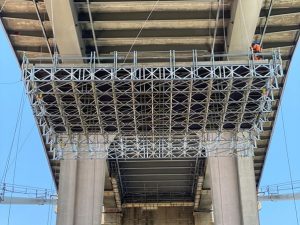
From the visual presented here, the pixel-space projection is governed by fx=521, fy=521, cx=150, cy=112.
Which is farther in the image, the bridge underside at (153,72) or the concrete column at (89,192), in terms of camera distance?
the concrete column at (89,192)

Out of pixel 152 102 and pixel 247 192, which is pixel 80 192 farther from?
pixel 247 192

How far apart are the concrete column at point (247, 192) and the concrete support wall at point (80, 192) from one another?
26.3 feet

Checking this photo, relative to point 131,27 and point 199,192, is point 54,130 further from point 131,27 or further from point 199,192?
point 199,192

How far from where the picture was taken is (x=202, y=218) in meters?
48.2

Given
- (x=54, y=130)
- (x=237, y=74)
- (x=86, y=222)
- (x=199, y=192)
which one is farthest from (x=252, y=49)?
(x=199, y=192)

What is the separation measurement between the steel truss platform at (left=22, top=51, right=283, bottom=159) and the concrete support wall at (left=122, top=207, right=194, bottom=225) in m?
18.1

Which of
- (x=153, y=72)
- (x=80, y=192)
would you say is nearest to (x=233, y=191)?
(x=80, y=192)

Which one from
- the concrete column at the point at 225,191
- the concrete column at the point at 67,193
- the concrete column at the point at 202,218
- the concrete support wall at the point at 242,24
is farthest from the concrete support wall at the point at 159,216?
the concrete support wall at the point at 242,24

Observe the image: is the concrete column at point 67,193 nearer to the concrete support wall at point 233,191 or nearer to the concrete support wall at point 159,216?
the concrete support wall at point 233,191

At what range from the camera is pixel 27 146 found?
208 feet

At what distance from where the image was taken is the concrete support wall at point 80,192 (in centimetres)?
2899

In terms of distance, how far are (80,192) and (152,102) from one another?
338 inches

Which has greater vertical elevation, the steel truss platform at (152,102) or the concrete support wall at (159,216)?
the steel truss platform at (152,102)

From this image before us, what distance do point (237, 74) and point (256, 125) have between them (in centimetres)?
588
